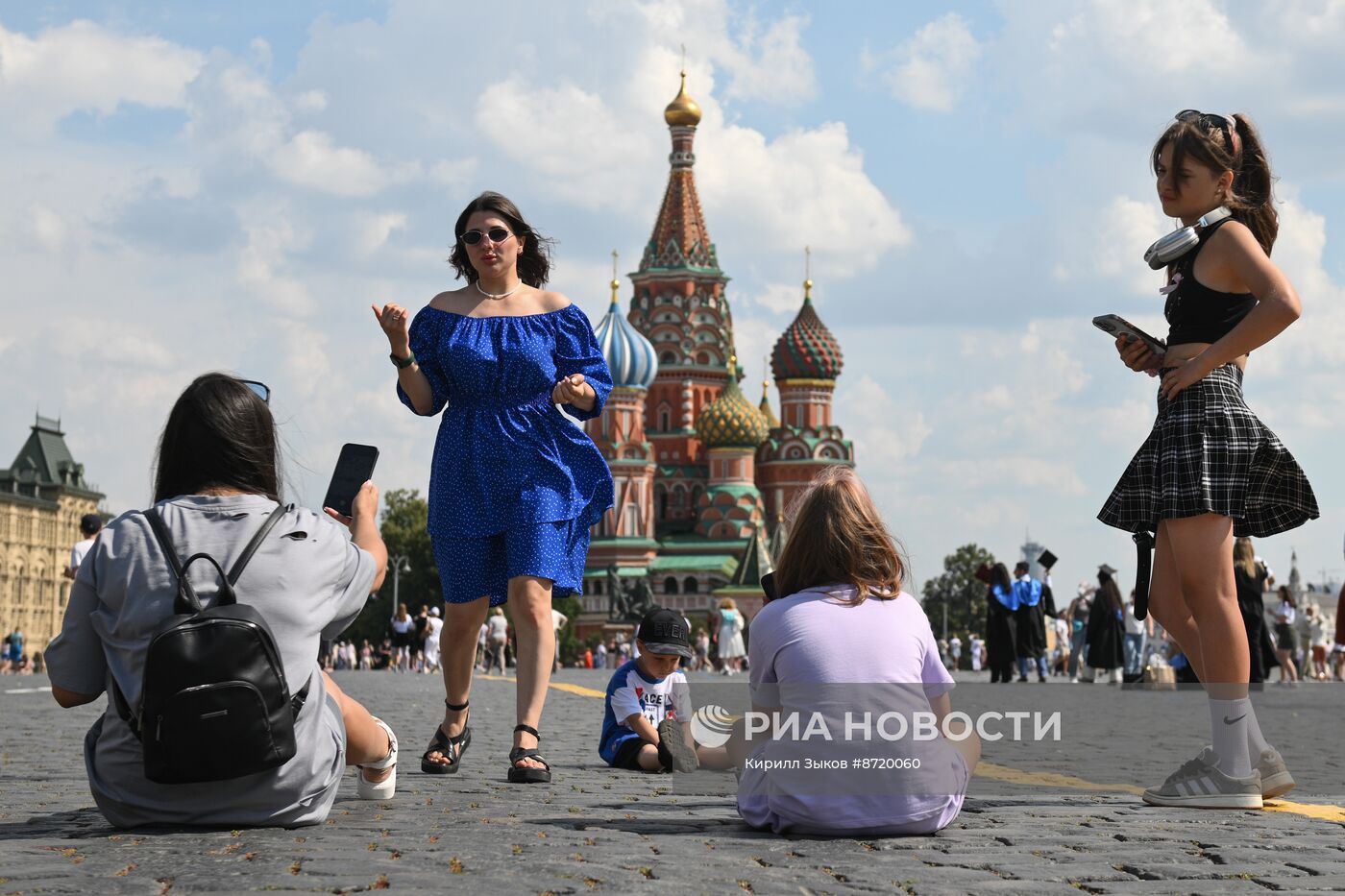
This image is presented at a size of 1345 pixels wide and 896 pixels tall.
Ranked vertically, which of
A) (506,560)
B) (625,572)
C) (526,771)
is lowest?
(526,771)

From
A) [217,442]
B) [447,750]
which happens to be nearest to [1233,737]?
[447,750]

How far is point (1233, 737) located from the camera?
5.42 meters

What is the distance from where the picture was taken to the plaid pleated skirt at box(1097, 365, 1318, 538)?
5.49m

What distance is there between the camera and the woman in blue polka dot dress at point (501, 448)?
657 centimetres

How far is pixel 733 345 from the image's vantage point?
348 feet

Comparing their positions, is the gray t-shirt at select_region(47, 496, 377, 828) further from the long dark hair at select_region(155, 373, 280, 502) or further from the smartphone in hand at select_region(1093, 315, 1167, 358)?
the smartphone in hand at select_region(1093, 315, 1167, 358)

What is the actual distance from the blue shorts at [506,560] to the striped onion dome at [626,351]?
9166 cm

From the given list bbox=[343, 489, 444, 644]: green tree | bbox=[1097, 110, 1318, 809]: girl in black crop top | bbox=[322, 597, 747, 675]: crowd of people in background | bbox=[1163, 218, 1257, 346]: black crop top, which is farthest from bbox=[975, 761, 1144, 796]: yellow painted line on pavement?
bbox=[343, 489, 444, 644]: green tree

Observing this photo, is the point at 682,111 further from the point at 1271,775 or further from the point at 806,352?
the point at 1271,775

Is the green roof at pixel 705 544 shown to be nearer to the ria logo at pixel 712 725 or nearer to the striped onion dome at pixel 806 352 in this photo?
the striped onion dome at pixel 806 352

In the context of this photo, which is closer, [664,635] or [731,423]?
[664,635]

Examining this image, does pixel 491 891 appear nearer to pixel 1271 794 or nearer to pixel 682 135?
pixel 1271 794

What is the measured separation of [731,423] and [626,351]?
6.48 meters

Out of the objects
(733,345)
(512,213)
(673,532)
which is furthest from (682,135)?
(512,213)
